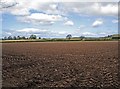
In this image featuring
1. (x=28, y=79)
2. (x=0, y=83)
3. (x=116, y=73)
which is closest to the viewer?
(x=0, y=83)

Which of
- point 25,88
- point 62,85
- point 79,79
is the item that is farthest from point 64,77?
point 25,88

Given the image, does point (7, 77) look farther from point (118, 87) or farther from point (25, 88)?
point (118, 87)

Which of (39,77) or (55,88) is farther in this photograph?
(39,77)

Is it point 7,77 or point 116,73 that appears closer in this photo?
point 7,77

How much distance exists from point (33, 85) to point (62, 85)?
1822 millimetres

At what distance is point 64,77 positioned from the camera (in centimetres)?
1717

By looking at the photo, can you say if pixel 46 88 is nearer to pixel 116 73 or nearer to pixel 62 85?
pixel 62 85

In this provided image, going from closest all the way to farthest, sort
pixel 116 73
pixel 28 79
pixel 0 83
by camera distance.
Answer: pixel 0 83 → pixel 28 79 → pixel 116 73

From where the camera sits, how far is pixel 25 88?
13961mm

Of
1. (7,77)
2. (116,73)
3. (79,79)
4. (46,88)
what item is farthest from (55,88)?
(116,73)

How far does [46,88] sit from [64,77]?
136 inches

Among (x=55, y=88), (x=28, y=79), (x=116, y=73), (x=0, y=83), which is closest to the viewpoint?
(x=55, y=88)

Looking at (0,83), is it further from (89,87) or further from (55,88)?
(89,87)

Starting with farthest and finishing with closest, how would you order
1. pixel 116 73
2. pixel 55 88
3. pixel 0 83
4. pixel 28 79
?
pixel 116 73
pixel 28 79
pixel 0 83
pixel 55 88
